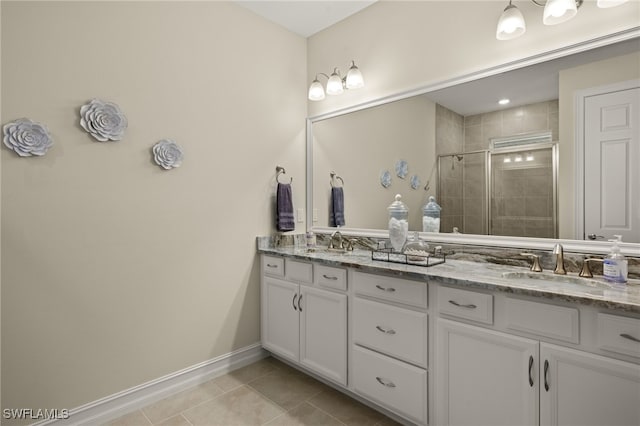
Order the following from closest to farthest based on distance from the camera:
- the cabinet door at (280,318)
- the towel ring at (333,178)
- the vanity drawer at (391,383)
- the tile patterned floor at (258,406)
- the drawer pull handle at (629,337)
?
the drawer pull handle at (629,337) < the vanity drawer at (391,383) < the tile patterned floor at (258,406) < the cabinet door at (280,318) < the towel ring at (333,178)

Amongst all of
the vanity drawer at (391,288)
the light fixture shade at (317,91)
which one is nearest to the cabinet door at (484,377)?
the vanity drawer at (391,288)

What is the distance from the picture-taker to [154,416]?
6.46ft

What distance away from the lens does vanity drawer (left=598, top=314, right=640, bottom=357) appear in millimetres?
1155

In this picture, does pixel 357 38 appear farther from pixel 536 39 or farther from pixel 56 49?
pixel 56 49

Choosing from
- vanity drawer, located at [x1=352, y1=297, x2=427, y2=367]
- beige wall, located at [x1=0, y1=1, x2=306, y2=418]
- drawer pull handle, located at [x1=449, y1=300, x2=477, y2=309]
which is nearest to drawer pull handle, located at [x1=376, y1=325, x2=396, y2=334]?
vanity drawer, located at [x1=352, y1=297, x2=427, y2=367]

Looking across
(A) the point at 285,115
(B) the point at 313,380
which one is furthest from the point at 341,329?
(A) the point at 285,115

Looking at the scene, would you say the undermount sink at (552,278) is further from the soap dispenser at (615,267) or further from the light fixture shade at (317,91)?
the light fixture shade at (317,91)

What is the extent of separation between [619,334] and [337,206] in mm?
1929

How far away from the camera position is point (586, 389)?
4.09 feet

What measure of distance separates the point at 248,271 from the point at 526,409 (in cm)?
191

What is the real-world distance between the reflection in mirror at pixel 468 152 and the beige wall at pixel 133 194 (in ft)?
2.33

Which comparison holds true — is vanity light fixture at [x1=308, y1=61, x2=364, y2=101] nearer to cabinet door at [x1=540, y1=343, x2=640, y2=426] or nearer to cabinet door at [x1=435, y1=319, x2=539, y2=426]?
cabinet door at [x1=435, y1=319, x2=539, y2=426]

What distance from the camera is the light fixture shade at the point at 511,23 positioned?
5.64 feet

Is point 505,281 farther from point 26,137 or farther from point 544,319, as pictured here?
point 26,137
